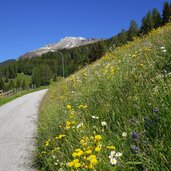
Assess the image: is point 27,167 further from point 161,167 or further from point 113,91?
point 161,167

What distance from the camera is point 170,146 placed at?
3.19m

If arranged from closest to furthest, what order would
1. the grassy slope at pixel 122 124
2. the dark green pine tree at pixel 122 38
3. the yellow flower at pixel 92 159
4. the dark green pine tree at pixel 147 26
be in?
the yellow flower at pixel 92 159 < the grassy slope at pixel 122 124 < the dark green pine tree at pixel 122 38 < the dark green pine tree at pixel 147 26

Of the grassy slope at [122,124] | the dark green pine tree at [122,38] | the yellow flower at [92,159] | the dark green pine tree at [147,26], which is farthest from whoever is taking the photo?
the dark green pine tree at [147,26]

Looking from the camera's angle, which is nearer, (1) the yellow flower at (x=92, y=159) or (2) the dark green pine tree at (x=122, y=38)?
(1) the yellow flower at (x=92, y=159)

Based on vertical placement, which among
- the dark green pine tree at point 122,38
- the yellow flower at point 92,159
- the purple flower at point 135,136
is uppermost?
the dark green pine tree at point 122,38

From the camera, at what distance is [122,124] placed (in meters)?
4.49

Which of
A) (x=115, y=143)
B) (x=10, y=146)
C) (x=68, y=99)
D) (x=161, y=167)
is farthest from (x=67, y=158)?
(x=10, y=146)

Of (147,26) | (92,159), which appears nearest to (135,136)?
(92,159)

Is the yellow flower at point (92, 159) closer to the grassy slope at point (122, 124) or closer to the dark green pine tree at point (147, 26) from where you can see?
the grassy slope at point (122, 124)

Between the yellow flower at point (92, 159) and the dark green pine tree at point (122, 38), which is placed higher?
the dark green pine tree at point (122, 38)

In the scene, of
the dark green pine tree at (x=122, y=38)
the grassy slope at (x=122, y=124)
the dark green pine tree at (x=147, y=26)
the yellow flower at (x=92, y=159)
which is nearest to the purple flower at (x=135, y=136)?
the grassy slope at (x=122, y=124)

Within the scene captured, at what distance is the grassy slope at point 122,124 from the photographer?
3.18m

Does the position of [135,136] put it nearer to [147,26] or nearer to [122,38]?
[122,38]

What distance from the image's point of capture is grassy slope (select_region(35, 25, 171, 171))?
3.18m
